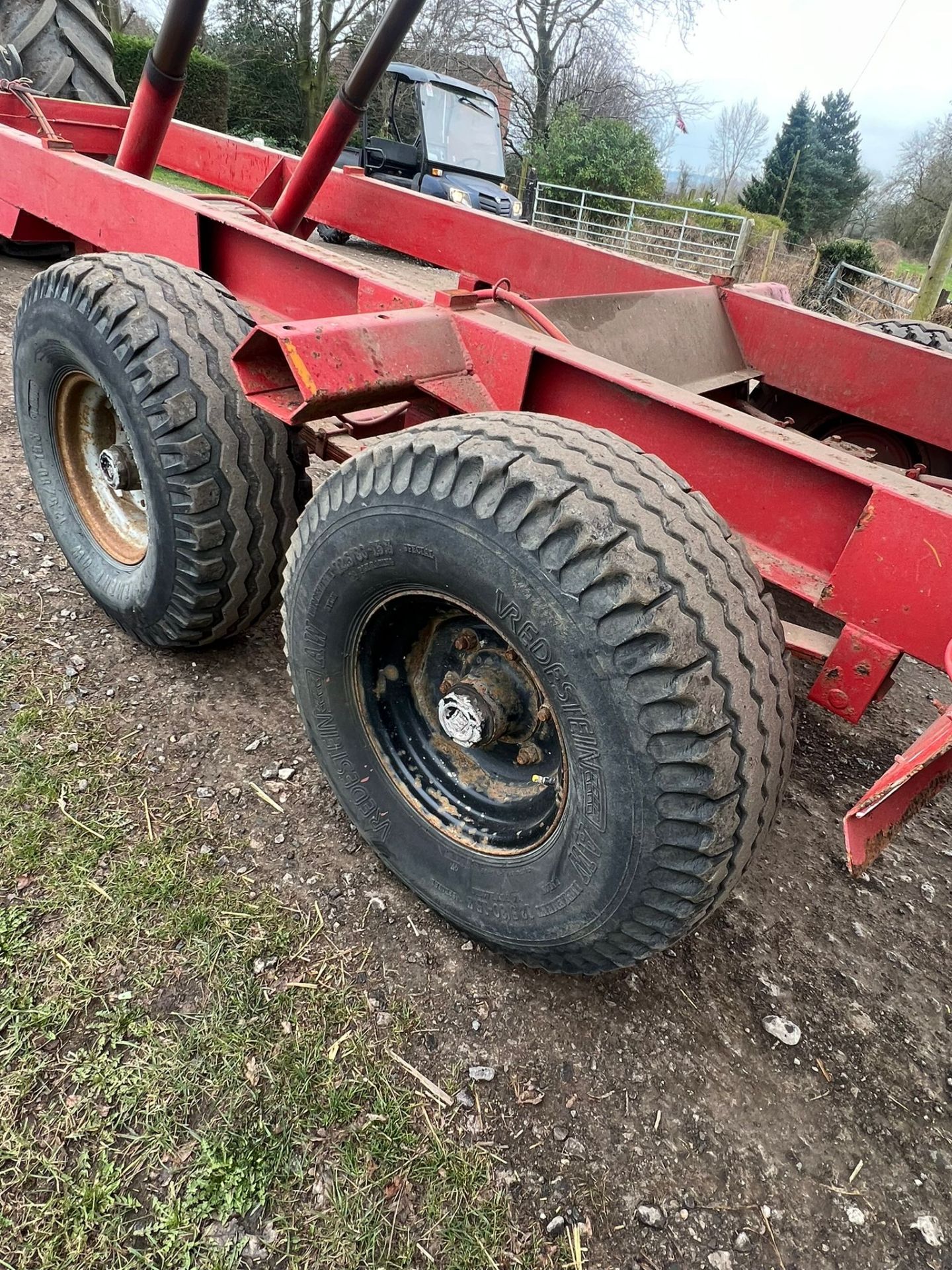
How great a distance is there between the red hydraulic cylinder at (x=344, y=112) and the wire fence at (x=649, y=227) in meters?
12.6

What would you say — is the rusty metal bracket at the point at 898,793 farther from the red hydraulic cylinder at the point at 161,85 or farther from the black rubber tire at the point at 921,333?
the black rubber tire at the point at 921,333

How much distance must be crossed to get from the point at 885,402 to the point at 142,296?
8.67 feet

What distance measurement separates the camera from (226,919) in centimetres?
208

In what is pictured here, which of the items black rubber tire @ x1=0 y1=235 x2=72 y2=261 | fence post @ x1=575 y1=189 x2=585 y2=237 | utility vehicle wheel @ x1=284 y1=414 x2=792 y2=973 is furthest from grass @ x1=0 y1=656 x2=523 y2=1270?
fence post @ x1=575 y1=189 x2=585 y2=237

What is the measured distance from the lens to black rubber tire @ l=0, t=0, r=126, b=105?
5.91 m

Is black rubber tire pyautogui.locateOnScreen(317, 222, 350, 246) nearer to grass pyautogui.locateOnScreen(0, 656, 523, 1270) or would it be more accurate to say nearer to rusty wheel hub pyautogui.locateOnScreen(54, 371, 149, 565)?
rusty wheel hub pyautogui.locateOnScreen(54, 371, 149, 565)

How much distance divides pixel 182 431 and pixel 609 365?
1158mm

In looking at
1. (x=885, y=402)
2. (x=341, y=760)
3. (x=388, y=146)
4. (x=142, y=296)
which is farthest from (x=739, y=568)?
(x=388, y=146)

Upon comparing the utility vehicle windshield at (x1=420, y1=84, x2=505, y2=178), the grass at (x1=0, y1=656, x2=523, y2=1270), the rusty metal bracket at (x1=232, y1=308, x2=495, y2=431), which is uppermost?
the utility vehicle windshield at (x1=420, y1=84, x2=505, y2=178)

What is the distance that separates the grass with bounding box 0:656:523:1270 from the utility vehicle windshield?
12290mm

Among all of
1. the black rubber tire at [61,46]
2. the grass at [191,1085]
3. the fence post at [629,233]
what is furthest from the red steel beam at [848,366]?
the fence post at [629,233]

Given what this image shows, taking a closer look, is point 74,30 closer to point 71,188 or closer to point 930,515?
point 71,188

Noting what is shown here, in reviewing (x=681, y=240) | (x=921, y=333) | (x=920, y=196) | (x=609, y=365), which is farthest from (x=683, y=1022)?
(x=920, y=196)

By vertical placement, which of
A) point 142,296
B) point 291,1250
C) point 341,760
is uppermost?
point 142,296
